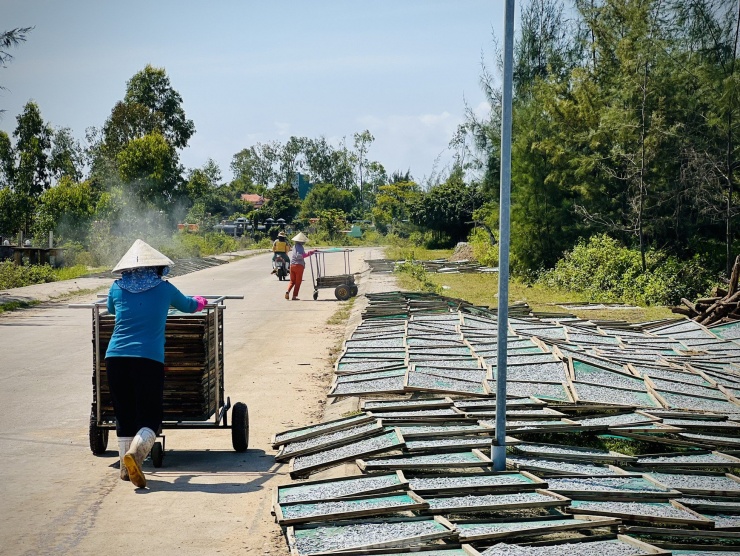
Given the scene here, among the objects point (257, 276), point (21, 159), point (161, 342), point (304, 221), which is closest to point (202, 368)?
point (161, 342)

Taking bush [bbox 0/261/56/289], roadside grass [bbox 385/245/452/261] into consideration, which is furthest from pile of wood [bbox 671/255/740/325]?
roadside grass [bbox 385/245/452/261]

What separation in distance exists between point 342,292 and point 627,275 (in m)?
7.78

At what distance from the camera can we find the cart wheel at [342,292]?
2334 cm

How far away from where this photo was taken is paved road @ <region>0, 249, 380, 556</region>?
557cm

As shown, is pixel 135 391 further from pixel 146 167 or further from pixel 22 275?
pixel 146 167

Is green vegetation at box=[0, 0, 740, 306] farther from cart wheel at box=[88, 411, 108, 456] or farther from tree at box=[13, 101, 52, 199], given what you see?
cart wheel at box=[88, 411, 108, 456]

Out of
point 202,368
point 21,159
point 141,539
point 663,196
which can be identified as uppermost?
point 21,159

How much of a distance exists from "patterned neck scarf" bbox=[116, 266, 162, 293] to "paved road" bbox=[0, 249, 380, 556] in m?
1.56

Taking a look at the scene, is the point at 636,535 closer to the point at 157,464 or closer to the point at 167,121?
the point at 157,464

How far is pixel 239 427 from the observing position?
7746mm

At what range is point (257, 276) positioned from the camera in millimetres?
31672

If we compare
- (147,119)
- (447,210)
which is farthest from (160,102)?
(447,210)

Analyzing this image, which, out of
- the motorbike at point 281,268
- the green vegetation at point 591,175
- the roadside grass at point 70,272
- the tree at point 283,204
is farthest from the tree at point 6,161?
the tree at point 283,204

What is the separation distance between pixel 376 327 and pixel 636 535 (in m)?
9.98
